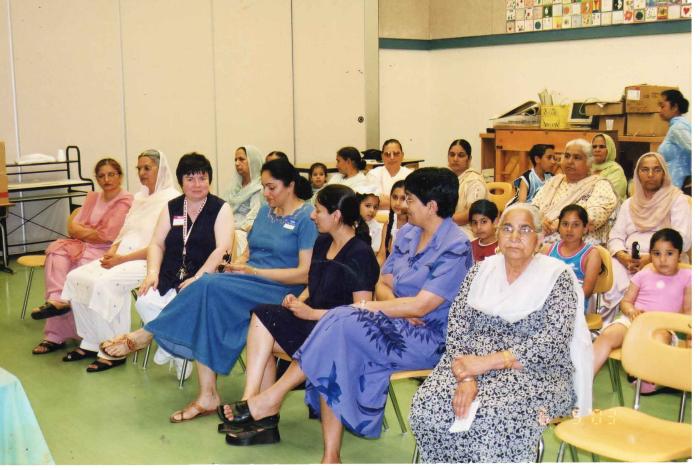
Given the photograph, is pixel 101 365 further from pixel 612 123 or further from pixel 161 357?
pixel 612 123

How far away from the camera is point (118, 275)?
4754 millimetres

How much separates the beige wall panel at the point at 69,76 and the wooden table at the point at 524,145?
4.00m

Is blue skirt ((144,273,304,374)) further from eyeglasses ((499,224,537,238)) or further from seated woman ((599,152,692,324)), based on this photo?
seated woman ((599,152,692,324))

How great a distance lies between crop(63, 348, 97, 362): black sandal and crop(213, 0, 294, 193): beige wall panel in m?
4.26

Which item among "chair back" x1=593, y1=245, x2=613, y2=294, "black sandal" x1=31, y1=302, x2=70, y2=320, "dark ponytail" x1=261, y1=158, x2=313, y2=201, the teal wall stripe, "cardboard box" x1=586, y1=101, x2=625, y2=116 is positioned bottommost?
"black sandal" x1=31, y1=302, x2=70, y2=320

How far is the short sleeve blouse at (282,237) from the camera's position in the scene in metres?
4.10

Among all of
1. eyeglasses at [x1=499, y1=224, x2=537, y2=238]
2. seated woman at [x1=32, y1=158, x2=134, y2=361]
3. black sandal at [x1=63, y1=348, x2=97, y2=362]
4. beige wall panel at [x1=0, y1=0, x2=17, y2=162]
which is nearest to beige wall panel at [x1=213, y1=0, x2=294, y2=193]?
beige wall panel at [x1=0, y1=0, x2=17, y2=162]

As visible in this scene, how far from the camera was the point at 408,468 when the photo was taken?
272 cm

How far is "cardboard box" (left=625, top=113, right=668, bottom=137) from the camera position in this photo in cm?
802

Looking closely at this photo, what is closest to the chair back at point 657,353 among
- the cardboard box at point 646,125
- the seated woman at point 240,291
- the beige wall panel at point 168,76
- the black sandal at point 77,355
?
the seated woman at point 240,291

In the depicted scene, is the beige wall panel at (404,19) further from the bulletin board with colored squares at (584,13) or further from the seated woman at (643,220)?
the seated woman at (643,220)

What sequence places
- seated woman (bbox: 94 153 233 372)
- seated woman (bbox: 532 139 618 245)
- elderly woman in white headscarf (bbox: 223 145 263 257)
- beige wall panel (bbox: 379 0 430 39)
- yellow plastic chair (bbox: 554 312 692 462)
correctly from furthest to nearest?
beige wall panel (bbox: 379 0 430 39)
elderly woman in white headscarf (bbox: 223 145 263 257)
seated woman (bbox: 532 139 618 245)
seated woman (bbox: 94 153 233 372)
yellow plastic chair (bbox: 554 312 692 462)

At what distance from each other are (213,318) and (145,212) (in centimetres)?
137

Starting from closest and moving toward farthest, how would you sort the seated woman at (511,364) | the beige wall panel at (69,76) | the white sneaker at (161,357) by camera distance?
1. the seated woman at (511,364)
2. the white sneaker at (161,357)
3. the beige wall panel at (69,76)
